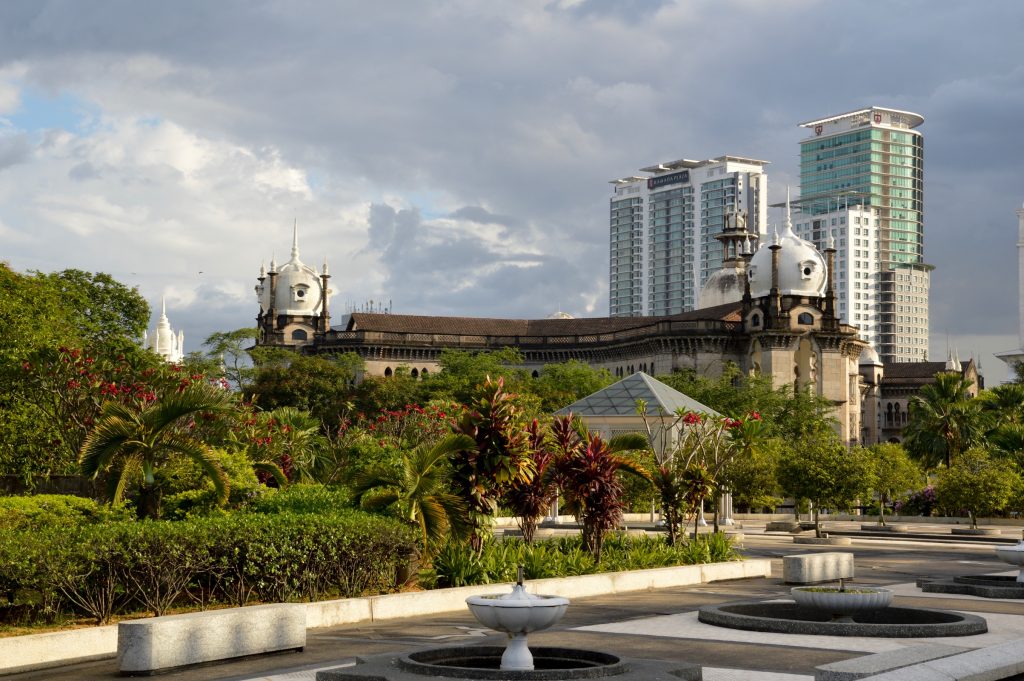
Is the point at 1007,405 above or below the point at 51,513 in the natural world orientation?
above

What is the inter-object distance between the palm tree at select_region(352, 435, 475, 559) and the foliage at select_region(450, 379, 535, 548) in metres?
0.57

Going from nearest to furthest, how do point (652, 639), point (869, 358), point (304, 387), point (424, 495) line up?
point (652, 639)
point (424, 495)
point (304, 387)
point (869, 358)

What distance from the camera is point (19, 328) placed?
36969mm

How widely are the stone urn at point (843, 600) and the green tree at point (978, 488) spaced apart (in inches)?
1264

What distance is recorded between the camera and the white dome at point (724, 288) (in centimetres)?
13188

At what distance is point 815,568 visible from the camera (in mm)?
24781

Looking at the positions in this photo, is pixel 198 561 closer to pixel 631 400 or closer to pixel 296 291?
pixel 631 400

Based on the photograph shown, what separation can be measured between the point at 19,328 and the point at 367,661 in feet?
90.2

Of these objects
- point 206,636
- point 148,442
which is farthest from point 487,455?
point 206,636

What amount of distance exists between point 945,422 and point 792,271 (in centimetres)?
5346

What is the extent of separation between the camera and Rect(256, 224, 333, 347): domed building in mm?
132625

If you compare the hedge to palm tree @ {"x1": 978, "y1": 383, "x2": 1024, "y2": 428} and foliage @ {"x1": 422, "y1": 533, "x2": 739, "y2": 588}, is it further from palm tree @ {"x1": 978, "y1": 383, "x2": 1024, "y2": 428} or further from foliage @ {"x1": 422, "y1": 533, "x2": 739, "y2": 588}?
palm tree @ {"x1": 978, "y1": 383, "x2": 1024, "y2": 428}

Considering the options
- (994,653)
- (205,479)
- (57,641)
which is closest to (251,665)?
(57,641)

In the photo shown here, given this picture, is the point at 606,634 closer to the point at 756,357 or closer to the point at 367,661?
the point at 367,661
